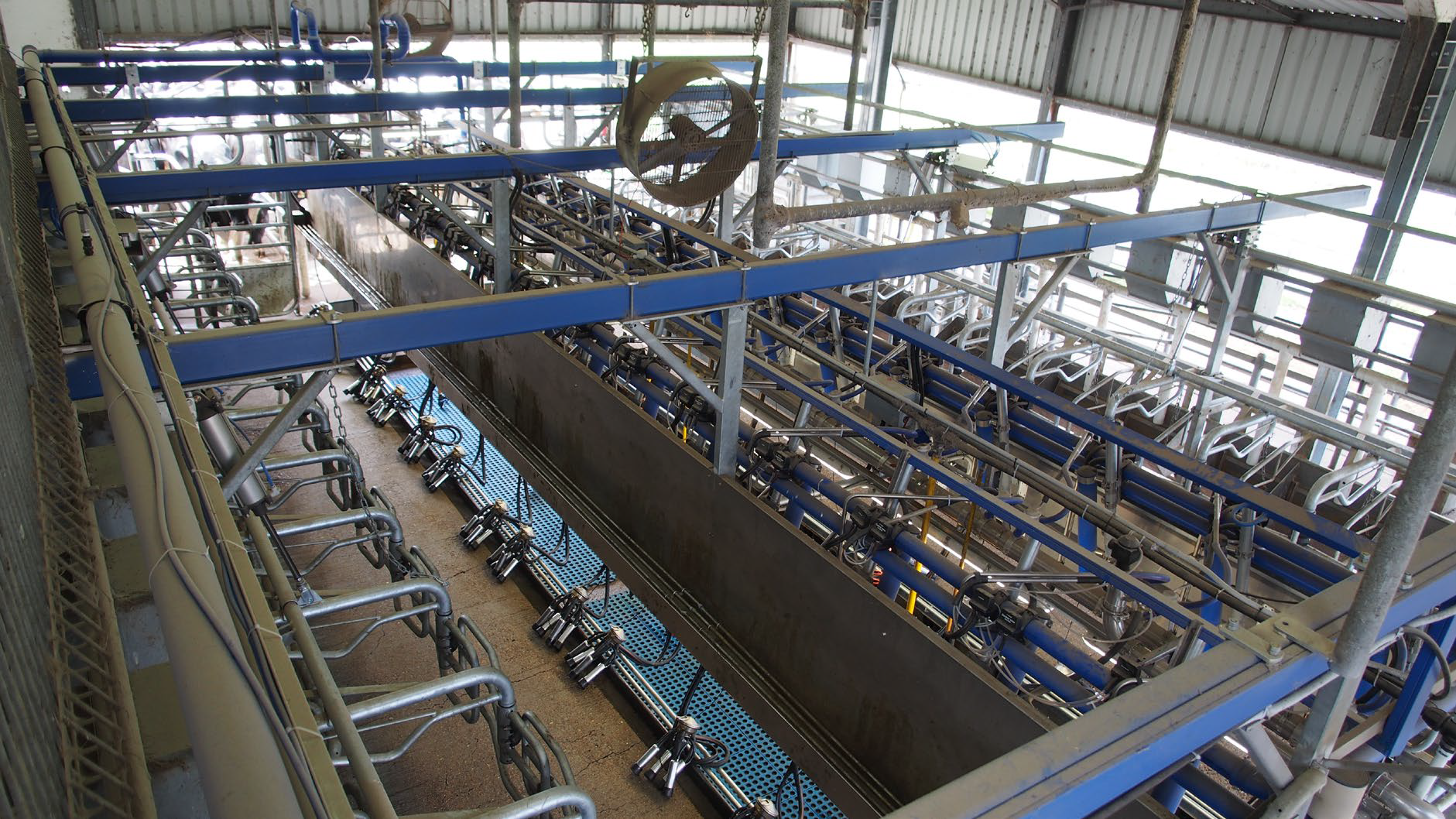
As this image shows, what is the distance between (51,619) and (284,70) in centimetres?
1049

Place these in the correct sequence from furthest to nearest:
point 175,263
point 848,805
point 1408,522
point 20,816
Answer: point 175,263
point 848,805
point 1408,522
point 20,816

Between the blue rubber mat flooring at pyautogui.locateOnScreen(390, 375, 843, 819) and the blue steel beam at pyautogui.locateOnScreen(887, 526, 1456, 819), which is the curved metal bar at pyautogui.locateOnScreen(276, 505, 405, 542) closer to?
the blue rubber mat flooring at pyautogui.locateOnScreen(390, 375, 843, 819)

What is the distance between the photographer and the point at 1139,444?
16.4ft

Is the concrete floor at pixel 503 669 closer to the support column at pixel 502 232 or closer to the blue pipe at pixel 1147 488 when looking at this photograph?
the support column at pixel 502 232

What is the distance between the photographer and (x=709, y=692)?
6203 mm

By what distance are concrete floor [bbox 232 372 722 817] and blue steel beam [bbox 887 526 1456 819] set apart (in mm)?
3525

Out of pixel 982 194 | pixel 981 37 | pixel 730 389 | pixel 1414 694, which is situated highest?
pixel 981 37

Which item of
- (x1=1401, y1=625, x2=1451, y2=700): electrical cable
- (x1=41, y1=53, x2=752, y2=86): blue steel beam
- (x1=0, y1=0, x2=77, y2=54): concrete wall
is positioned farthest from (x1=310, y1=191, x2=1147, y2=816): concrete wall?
(x1=0, y1=0, x2=77, y2=54): concrete wall

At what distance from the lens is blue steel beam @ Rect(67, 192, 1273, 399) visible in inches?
137

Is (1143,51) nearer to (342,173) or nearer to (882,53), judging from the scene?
(882,53)

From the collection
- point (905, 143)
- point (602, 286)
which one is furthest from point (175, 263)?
point (602, 286)

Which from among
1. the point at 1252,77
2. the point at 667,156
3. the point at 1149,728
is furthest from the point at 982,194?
the point at 1252,77

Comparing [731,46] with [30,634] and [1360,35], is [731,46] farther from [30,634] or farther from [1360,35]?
[30,634]

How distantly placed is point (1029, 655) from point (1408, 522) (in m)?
1.98
